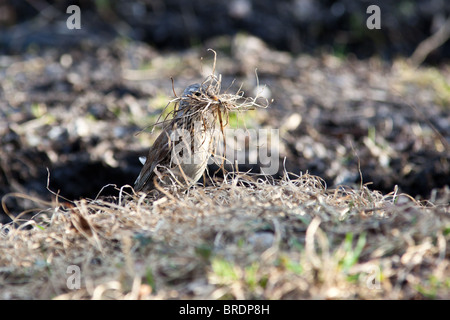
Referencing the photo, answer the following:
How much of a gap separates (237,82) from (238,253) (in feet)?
15.0

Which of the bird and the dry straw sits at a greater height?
the bird

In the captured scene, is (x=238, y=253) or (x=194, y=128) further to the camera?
(x=194, y=128)

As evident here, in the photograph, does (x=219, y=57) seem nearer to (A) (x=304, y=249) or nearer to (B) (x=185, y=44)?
(B) (x=185, y=44)

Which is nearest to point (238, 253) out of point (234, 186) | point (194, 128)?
point (234, 186)

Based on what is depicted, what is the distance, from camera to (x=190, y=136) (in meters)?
3.63

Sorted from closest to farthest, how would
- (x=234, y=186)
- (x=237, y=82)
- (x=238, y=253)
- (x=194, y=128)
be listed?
(x=238, y=253) < (x=234, y=186) < (x=194, y=128) < (x=237, y=82)

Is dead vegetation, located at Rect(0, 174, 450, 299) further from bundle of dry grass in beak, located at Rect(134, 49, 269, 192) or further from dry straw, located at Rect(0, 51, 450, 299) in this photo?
bundle of dry grass in beak, located at Rect(134, 49, 269, 192)

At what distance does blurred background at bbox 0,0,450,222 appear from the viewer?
5.13 metres

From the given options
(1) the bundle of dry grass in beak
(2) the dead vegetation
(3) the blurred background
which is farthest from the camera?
(3) the blurred background

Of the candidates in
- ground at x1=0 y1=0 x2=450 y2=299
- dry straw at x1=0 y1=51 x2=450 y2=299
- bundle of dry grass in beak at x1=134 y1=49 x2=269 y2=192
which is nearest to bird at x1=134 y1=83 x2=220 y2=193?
bundle of dry grass in beak at x1=134 y1=49 x2=269 y2=192

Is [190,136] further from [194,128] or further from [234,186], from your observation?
[234,186]

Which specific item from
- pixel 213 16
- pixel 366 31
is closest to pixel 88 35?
pixel 213 16

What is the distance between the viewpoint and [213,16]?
8781mm

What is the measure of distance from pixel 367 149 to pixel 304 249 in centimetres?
322
